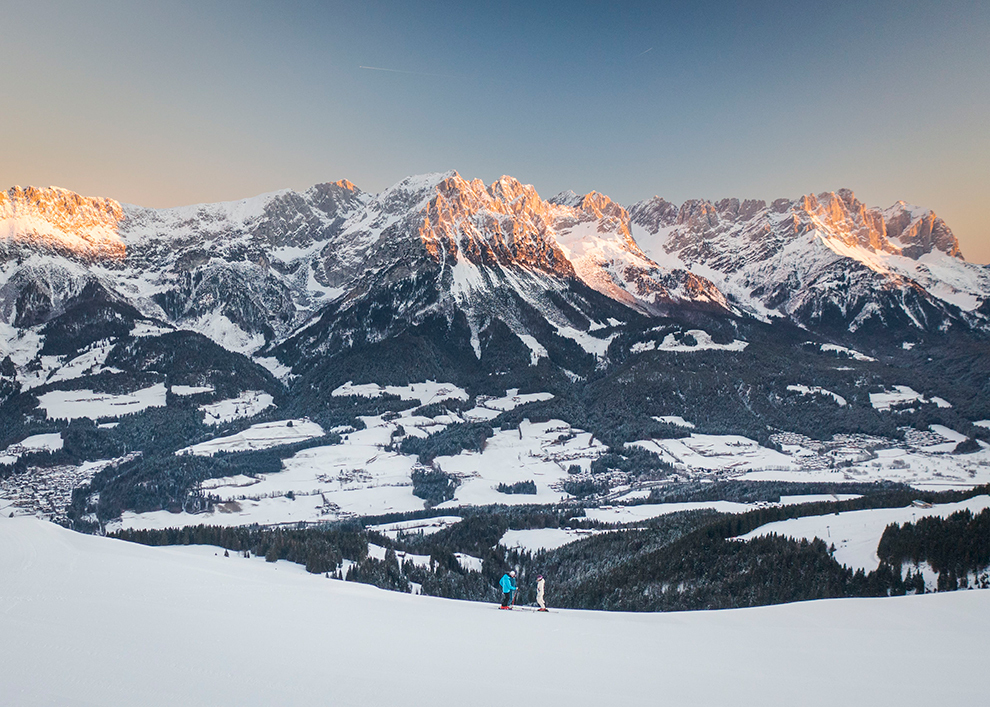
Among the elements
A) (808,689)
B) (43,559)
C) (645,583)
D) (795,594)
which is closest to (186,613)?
(43,559)

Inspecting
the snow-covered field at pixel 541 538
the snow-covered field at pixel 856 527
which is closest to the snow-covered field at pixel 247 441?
the snow-covered field at pixel 541 538

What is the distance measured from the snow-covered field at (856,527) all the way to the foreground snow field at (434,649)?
27133 mm

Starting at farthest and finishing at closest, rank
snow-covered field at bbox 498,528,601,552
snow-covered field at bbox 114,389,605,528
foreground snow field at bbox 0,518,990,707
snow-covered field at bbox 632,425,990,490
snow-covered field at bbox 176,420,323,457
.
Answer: snow-covered field at bbox 176,420,323,457 < snow-covered field at bbox 632,425,990,490 < snow-covered field at bbox 114,389,605,528 < snow-covered field at bbox 498,528,601,552 < foreground snow field at bbox 0,518,990,707

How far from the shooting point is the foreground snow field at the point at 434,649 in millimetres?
16844

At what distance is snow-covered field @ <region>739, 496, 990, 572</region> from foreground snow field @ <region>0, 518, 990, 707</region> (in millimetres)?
27133

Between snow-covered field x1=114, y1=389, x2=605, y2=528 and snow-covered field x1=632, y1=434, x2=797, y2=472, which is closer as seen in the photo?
snow-covered field x1=114, y1=389, x2=605, y2=528

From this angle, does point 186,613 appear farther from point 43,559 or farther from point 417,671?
point 43,559

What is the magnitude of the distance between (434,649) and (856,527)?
→ 52.1 metres

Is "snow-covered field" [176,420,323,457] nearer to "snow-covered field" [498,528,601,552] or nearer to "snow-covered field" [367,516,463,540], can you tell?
"snow-covered field" [367,516,463,540]

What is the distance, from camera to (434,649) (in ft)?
68.2

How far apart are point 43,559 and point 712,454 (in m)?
169

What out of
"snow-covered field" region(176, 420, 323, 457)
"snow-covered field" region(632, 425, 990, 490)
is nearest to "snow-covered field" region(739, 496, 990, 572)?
"snow-covered field" region(632, 425, 990, 490)

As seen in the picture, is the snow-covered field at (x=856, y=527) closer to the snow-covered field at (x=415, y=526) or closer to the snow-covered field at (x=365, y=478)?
the snow-covered field at (x=415, y=526)

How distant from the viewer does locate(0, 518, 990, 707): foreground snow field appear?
55.3 feet
